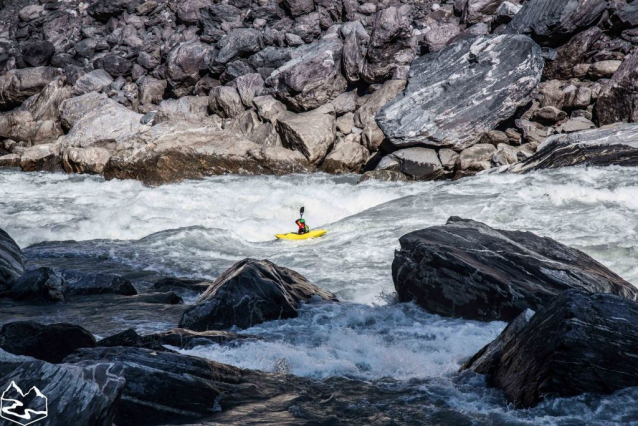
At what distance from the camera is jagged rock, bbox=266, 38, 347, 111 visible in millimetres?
18578

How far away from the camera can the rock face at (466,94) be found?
15.9 m

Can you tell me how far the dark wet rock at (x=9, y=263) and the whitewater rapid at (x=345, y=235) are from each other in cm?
173

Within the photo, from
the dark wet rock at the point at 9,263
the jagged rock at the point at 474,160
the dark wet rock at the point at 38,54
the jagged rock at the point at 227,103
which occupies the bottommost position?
the jagged rock at the point at 474,160

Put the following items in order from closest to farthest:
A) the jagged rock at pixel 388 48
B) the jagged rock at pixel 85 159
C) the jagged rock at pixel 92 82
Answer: the jagged rock at pixel 85 159 < the jagged rock at pixel 388 48 < the jagged rock at pixel 92 82

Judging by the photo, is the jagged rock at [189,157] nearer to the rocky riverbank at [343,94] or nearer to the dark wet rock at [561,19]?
the rocky riverbank at [343,94]

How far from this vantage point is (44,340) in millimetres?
3898

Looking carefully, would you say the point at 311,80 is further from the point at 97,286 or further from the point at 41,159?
the point at 97,286

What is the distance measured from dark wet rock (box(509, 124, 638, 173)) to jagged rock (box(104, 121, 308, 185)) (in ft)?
19.8

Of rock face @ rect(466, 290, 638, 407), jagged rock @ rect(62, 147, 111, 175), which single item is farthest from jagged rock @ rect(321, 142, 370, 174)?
rock face @ rect(466, 290, 638, 407)

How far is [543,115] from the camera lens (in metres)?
16.6

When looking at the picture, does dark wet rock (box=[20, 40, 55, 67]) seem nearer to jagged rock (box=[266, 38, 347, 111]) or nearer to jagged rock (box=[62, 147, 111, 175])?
jagged rock (box=[62, 147, 111, 175])

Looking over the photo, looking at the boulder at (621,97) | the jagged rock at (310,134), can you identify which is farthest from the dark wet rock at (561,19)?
the jagged rock at (310,134)

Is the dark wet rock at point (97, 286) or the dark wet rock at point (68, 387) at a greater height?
the dark wet rock at point (68, 387)

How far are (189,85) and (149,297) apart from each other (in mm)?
17009
